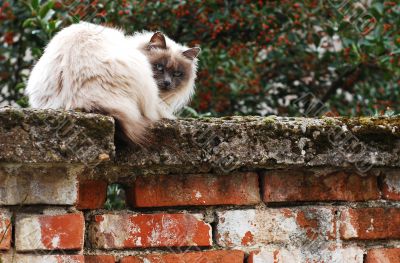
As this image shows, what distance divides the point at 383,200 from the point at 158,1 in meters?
2.79

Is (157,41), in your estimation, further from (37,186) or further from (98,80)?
(37,186)

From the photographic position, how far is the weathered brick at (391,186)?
8.75 feet

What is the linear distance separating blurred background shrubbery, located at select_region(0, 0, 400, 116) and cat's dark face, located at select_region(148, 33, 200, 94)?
0.23m

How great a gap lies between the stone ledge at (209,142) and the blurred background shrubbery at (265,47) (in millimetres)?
2018

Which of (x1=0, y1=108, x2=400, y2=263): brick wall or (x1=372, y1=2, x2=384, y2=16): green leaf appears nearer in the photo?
(x1=0, y1=108, x2=400, y2=263): brick wall

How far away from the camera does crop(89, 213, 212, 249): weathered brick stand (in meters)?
2.34

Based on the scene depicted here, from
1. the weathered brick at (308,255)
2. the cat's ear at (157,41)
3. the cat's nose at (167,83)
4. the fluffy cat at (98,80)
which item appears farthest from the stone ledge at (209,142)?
the cat's ear at (157,41)

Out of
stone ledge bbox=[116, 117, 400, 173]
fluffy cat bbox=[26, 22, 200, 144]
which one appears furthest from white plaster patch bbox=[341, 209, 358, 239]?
fluffy cat bbox=[26, 22, 200, 144]

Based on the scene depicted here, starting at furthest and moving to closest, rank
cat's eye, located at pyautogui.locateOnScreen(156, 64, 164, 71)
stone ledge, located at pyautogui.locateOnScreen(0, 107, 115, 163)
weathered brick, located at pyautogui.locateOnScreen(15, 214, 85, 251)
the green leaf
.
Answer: the green leaf < cat's eye, located at pyautogui.locateOnScreen(156, 64, 164, 71) < weathered brick, located at pyautogui.locateOnScreen(15, 214, 85, 251) < stone ledge, located at pyautogui.locateOnScreen(0, 107, 115, 163)

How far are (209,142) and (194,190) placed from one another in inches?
7.5

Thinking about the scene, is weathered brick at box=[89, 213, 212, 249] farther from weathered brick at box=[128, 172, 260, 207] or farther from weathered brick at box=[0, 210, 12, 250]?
weathered brick at box=[0, 210, 12, 250]

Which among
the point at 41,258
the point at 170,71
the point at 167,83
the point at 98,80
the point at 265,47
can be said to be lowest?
the point at 41,258

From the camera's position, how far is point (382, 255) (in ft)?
8.51

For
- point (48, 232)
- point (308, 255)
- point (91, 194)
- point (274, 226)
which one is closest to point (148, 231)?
point (91, 194)
